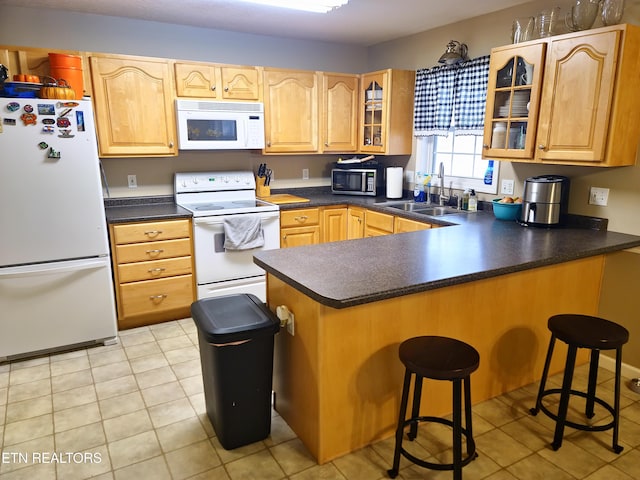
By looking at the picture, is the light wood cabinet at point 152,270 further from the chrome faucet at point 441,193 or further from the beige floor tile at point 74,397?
the chrome faucet at point 441,193

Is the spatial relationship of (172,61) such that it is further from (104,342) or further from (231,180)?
(104,342)

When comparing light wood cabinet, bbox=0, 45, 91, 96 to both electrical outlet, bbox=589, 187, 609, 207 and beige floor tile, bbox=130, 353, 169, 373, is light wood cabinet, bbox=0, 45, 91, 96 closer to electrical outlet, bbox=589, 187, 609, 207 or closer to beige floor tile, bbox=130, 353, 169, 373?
beige floor tile, bbox=130, 353, 169, 373

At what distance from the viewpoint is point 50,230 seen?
2904 mm

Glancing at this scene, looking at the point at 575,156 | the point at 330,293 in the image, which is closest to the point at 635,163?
the point at 575,156

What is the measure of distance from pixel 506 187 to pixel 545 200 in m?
0.58

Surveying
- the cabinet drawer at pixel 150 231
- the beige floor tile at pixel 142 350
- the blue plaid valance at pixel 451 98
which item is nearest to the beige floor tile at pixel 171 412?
the beige floor tile at pixel 142 350

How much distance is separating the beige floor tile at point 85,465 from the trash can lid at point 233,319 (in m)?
0.74

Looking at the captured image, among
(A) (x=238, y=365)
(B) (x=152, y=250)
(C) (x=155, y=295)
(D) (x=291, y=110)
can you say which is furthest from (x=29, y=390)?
(D) (x=291, y=110)

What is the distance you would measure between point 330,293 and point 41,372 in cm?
221

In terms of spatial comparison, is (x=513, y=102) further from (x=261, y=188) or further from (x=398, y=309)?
(x=261, y=188)

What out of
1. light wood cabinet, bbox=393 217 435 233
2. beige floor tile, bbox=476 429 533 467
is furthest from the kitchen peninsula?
light wood cabinet, bbox=393 217 435 233

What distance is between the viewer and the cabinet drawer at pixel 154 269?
3393 mm

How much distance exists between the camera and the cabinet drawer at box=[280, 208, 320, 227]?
3990 millimetres

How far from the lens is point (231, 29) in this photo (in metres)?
3.97
